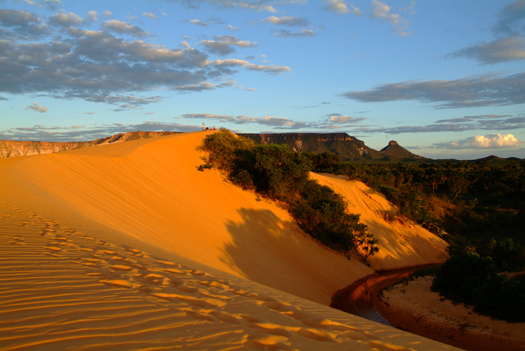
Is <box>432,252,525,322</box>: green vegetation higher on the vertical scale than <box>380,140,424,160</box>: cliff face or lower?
lower

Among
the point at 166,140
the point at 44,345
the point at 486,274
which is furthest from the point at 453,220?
the point at 44,345

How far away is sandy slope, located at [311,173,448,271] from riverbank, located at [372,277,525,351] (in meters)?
4.94

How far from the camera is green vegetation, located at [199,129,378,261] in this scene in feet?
51.6

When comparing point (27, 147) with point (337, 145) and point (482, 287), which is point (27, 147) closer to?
point (482, 287)

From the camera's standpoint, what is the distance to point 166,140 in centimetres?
1916

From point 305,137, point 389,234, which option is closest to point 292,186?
point 389,234

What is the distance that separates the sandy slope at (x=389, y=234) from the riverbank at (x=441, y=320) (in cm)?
494

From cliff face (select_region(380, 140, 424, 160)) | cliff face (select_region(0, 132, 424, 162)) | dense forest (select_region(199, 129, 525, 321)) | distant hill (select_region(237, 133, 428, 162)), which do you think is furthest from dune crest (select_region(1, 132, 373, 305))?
cliff face (select_region(380, 140, 424, 160))

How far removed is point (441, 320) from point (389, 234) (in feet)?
36.0

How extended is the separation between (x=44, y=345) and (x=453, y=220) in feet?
86.3

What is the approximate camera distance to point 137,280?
13.0ft

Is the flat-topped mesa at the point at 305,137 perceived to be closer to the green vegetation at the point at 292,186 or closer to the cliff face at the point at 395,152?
the cliff face at the point at 395,152

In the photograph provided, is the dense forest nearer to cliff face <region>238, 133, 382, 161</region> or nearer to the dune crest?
the dune crest

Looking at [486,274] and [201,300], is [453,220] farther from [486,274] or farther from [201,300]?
[201,300]
